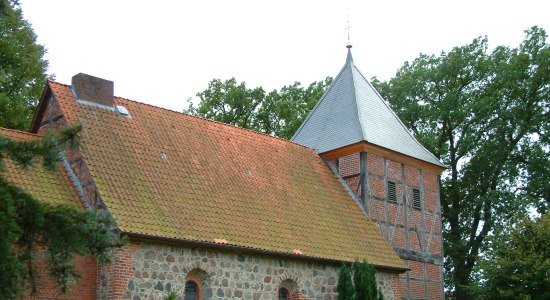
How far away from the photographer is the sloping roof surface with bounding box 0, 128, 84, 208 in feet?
48.1

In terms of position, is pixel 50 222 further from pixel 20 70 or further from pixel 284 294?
pixel 20 70

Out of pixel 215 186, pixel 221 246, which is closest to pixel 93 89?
pixel 215 186

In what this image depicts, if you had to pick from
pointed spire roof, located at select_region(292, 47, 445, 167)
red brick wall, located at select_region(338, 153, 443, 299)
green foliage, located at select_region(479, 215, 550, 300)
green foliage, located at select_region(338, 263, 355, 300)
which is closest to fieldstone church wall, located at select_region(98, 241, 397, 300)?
green foliage, located at select_region(338, 263, 355, 300)

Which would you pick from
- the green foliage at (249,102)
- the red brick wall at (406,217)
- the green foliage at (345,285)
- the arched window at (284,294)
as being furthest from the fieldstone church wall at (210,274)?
the green foliage at (249,102)

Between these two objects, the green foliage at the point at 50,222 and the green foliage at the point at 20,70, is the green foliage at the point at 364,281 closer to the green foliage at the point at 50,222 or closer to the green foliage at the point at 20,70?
the green foliage at the point at 50,222

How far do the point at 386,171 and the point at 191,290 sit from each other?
29.0ft

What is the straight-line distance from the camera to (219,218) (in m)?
16.8

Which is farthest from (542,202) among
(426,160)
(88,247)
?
(88,247)

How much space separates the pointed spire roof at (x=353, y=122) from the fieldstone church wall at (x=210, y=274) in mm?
5674

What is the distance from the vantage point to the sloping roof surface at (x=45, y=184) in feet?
48.1

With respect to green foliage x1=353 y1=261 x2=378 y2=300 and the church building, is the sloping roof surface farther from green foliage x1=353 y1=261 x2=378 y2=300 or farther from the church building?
green foliage x1=353 y1=261 x2=378 y2=300

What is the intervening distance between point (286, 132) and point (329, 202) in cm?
1372

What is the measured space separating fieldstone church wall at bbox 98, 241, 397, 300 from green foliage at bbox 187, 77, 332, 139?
1838cm

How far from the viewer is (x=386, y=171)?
74.1 feet
